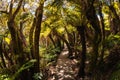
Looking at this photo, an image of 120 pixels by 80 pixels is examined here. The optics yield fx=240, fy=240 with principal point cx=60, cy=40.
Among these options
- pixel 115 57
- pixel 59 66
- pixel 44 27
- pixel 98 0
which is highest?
pixel 98 0

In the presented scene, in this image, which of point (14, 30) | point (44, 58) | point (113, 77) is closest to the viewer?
point (113, 77)

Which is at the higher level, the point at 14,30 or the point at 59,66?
the point at 14,30

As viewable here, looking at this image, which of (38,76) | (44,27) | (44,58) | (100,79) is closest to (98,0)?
(100,79)

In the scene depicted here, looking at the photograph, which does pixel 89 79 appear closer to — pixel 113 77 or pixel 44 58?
pixel 113 77

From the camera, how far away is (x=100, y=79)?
9.42m

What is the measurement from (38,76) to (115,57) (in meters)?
3.31

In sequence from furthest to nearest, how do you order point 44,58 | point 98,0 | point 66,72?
point 44,58
point 66,72
point 98,0

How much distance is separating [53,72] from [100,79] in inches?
148

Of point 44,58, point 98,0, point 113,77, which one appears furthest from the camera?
point 44,58

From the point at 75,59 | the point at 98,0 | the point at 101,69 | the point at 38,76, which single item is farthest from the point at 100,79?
the point at 75,59

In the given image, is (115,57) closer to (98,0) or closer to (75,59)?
(98,0)

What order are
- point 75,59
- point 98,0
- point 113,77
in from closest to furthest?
point 113,77
point 98,0
point 75,59

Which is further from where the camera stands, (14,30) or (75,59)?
(75,59)

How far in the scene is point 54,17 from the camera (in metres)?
14.3
